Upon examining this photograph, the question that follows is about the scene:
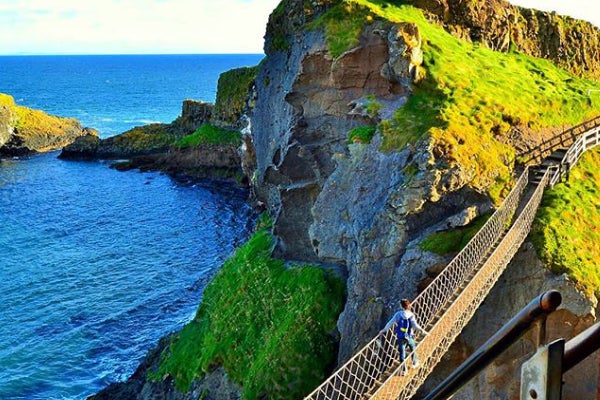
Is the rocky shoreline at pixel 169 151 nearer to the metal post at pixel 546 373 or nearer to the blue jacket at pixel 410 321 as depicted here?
the blue jacket at pixel 410 321

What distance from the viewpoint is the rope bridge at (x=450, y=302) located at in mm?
14578

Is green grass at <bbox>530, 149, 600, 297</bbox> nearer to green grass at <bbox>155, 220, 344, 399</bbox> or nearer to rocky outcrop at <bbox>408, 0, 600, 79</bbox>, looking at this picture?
green grass at <bbox>155, 220, 344, 399</bbox>

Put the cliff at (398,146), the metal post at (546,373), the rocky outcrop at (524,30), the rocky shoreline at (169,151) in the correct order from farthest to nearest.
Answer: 1. the rocky shoreline at (169,151)
2. the rocky outcrop at (524,30)
3. the cliff at (398,146)
4. the metal post at (546,373)

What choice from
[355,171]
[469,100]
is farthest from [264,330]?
[469,100]

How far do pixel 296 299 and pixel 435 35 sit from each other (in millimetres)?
13808

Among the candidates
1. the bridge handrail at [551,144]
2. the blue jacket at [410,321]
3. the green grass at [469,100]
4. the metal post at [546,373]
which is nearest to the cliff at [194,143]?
the green grass at [469,100]

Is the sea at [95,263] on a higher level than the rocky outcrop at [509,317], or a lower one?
lower

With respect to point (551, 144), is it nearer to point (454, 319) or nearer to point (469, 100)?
point (469, 100)

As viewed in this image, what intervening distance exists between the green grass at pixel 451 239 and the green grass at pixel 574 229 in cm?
187

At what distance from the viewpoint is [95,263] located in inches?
1708

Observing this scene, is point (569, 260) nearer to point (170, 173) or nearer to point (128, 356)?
point (128, 356)

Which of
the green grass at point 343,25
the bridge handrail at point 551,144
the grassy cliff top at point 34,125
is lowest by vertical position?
the grassy cliff top at point 34,125

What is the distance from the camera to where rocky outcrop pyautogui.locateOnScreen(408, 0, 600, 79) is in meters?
30.4

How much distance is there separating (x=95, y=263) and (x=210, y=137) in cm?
3182
